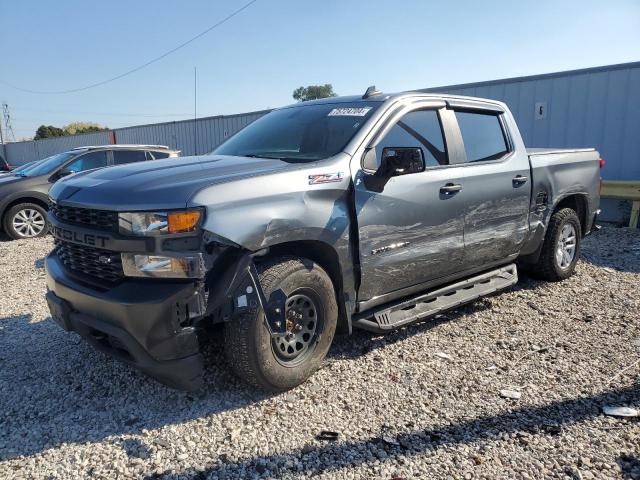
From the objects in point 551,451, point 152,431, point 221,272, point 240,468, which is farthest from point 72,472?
point 551,451

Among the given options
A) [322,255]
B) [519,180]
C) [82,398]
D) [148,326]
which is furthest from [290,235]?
[519,180]

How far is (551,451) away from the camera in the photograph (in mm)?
2641

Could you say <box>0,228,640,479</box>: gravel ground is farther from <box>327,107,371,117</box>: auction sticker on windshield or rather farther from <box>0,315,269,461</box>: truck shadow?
<box>327,107,371,117</box>: auction sticker on windshield

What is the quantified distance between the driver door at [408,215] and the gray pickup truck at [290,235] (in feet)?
0.04

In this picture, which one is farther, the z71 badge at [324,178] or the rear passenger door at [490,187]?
the rear passenger door at [490,187]

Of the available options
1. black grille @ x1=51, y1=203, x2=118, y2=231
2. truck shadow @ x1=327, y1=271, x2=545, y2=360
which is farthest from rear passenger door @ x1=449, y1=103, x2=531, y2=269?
black grille @ x1=51, y1=203, x2=118, y2=231

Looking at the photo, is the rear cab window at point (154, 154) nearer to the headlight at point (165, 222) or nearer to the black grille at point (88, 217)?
the black grille at point (88, 217)

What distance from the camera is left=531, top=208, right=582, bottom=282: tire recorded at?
17.9ft

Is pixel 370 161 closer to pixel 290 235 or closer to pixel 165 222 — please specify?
pixel 290 235

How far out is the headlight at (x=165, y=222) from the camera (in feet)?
8.66

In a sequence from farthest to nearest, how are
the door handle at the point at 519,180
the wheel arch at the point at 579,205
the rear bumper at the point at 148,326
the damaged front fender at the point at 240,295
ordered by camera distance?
the wheel arch at the point at 579,205
the door handle at the point at 519,180
the damaged front fender at the point at 240,295
the rear bumper at the point at 148,326

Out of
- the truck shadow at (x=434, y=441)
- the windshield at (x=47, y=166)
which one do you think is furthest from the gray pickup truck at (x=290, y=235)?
the windshield at (x=47, y=166)

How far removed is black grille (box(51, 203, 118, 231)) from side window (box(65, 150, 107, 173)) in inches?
277

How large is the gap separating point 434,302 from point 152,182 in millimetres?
2450
